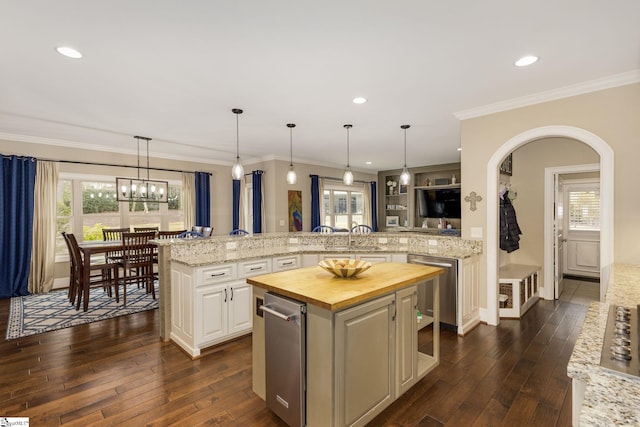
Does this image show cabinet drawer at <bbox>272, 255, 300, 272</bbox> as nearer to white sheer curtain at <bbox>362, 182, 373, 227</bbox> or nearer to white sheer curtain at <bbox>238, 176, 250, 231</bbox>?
white sheer curtain at <bbox>238, 176, 250, 231</bbox>

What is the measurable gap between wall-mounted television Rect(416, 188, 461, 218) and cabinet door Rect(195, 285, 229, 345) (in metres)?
6.67

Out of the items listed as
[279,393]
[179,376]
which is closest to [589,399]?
[279,393]

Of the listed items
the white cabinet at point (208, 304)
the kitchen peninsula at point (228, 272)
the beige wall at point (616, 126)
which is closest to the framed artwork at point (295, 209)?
the kitchen peninsula at point (228, 272)

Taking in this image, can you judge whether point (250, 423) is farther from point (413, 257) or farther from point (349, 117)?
point (349, 117)

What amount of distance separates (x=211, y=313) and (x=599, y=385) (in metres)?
2.94

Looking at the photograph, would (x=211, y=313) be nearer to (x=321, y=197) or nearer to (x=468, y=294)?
(x=468, y=294)

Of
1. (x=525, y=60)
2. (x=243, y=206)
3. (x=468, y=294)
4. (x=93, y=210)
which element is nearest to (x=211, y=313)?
(x=468, y=294)

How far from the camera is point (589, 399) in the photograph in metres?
0.85

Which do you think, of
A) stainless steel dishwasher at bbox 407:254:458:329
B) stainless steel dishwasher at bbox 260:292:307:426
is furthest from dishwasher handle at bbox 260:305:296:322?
stainless steel dishwasher at bbox 407:254:458:329

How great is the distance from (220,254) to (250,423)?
1.93 meters

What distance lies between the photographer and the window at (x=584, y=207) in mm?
6141

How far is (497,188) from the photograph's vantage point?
369 centimetres

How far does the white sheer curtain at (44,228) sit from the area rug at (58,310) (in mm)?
309

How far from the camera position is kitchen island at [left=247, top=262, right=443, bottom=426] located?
5.75 feet
